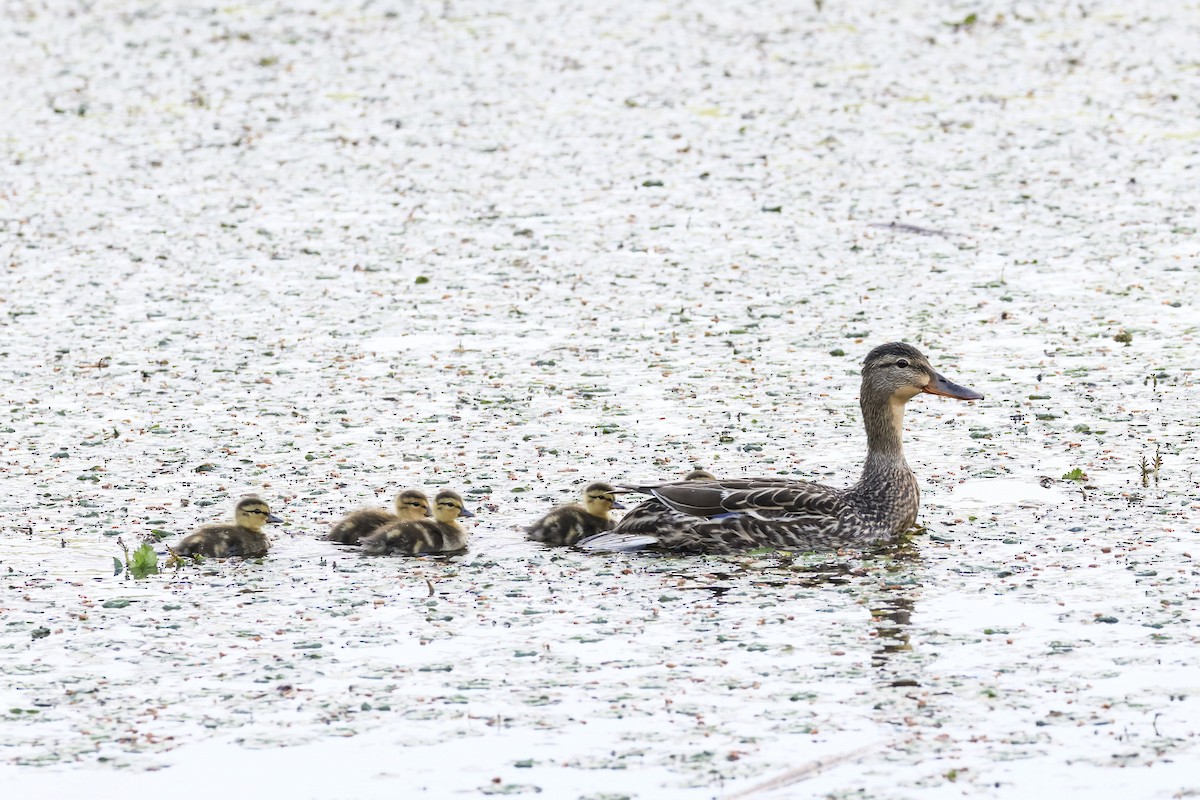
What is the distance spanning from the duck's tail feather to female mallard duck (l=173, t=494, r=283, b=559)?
133 cm

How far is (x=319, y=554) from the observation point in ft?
26.6

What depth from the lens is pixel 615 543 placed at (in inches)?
325

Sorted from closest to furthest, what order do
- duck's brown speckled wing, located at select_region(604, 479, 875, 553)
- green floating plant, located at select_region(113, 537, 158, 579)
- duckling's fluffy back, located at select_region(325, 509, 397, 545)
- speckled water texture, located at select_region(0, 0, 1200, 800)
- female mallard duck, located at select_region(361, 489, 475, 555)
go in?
speckled water texture, located at select_region(0, 0, 1200, 800) < green floating plant, located at select_region(113, 537, 158, 579) < female mallard duck, located at select_region(361, 489, 475, 555) < duckling's fluffy back, located at select_region(325, 509, 397, 545) < duck's brown speckled wing, located at select_region(604, 479, 875, 553)

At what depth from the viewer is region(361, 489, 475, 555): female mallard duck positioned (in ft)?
26.3

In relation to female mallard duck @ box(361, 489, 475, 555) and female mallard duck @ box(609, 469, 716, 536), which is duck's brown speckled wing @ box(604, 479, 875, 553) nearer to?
female mallard duck @ box(609, 469, 716, 536)

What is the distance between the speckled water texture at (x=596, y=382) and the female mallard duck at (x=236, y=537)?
0.12 metres

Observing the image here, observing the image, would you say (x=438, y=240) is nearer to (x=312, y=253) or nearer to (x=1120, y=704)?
(x=312, y=253)

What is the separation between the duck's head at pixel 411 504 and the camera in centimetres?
830

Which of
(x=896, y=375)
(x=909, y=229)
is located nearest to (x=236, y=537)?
(x=896, y=375)

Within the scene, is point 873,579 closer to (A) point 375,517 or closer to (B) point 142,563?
(A) point 375,517

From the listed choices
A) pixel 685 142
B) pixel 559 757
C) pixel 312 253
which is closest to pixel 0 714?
pixel 559 757

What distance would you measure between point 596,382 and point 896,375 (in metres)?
2.16

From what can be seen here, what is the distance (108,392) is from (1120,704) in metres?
6.09

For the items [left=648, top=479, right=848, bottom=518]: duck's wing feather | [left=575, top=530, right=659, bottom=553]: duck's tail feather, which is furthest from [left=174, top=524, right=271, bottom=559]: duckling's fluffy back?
[left=648, top=479, right=848, bottom=518]: duck's wing feather
